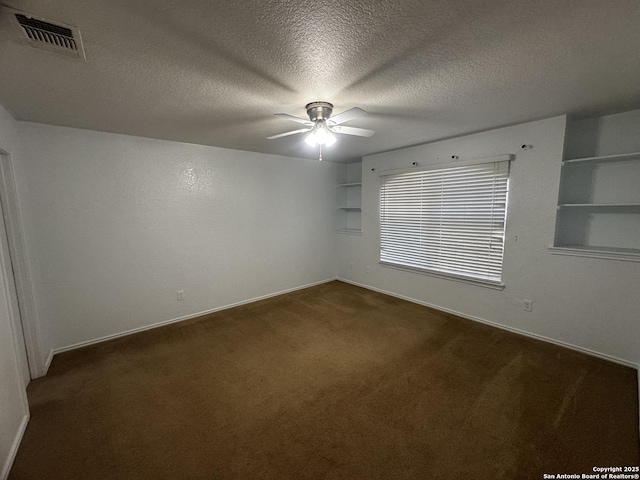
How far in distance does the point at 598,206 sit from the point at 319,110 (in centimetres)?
294

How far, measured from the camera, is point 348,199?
5387 mm

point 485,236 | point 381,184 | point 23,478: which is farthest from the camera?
point 381,184

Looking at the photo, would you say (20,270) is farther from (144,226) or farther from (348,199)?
(348,199)

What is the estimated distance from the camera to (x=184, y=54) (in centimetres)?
146

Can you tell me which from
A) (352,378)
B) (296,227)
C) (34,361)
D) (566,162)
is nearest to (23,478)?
(34,361)

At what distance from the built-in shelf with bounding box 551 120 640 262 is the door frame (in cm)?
520

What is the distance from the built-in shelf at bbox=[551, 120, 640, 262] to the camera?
248 cm

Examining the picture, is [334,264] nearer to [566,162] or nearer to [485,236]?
[485,236]

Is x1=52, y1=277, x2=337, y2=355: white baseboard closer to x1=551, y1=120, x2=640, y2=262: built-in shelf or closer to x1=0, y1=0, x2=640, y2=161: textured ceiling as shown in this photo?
x1=0, y1=0, x2=640, y2=161: textured ceiling

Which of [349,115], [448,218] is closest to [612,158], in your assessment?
[448,218]

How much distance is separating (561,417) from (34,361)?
4358 millimetres

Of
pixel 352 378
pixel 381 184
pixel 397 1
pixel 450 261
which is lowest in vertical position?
pixel 352 378

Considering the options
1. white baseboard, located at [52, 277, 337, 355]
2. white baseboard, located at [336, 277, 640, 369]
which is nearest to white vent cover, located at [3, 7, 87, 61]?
white baseboard, located at [52, 277, 337, 355]

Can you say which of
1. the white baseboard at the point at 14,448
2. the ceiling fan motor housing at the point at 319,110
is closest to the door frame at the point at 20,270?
the white baseboard at the point at 14,448
